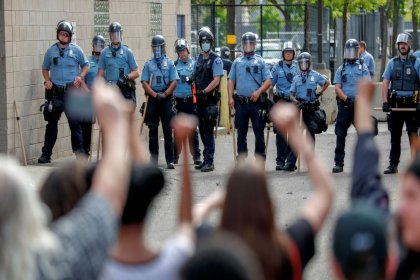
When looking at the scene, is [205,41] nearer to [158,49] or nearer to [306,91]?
[158,49]

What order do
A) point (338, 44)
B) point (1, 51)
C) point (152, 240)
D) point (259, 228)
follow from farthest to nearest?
point (338, 44)
point (1, 51)
point (152, 240)
point (259, 228)

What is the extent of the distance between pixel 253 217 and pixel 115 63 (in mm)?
14840

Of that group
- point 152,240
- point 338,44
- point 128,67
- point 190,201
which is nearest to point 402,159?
point 128,67

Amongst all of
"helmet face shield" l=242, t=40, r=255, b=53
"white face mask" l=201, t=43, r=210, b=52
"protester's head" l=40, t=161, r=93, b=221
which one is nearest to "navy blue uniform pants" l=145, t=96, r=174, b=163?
"white face mask" l=201, t=43, r=210, b=52

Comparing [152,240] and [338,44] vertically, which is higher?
[338,44]

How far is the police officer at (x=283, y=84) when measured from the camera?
61.8 feet

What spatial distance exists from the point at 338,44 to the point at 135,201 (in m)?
40.3

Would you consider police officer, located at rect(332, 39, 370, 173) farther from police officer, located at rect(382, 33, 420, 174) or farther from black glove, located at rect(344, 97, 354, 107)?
police officer, located at rect(382, 33, 420, 174)

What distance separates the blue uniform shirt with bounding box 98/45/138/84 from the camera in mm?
18828

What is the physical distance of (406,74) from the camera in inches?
701

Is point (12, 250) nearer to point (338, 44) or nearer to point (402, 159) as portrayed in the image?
point (402, 159)

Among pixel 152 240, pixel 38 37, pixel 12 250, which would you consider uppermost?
pixel 38 37

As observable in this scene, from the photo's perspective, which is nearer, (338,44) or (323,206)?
(323,206)

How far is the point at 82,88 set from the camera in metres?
18.3
